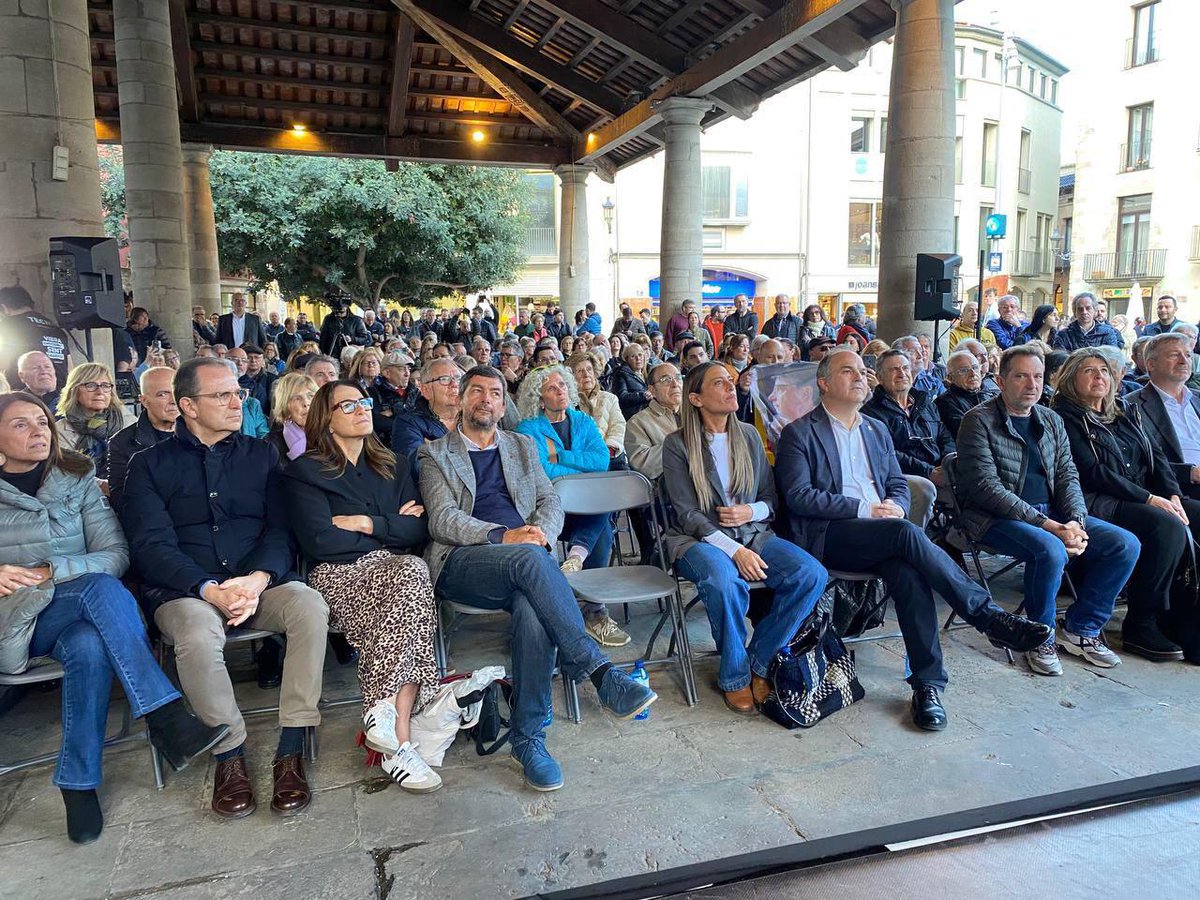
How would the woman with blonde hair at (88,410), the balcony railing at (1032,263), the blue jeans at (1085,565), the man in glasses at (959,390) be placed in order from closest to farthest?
the blue jeans at (1085,565)
the woman with blonde hair at (88,410)
the man in glasses at (959,390)
the balcony railing at (1032,263)

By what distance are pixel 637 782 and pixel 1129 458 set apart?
3245 millimetres

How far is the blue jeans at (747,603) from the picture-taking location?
11.3ft

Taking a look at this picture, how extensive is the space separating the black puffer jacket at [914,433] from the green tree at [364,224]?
2070 centimetres

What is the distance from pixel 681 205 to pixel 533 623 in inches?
456

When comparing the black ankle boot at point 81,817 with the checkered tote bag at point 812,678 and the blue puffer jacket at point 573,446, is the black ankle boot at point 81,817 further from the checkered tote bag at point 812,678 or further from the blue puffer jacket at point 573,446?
the blue puffer jacket at point 573,446

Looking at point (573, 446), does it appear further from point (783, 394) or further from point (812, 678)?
point (812, 678)

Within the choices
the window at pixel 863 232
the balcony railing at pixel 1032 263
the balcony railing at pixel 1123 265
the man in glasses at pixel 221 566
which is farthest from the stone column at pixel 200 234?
the balcony railing at pixel 1032 263

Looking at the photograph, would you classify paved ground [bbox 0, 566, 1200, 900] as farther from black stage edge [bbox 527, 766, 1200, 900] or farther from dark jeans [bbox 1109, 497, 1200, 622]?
dark jeans [bbox 1109, 497, 1200, 622]

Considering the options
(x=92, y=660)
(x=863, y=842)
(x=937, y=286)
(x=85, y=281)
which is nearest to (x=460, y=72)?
(x=85, y=281)

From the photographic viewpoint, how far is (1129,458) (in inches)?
171

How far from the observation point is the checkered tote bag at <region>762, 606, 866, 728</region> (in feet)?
11.0

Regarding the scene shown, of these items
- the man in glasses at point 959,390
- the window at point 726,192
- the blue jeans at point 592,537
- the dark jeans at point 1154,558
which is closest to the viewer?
the dark jeans at point 1154,558

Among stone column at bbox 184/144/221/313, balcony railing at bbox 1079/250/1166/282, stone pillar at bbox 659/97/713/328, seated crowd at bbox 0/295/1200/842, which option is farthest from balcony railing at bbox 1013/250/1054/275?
seated crowd at bbox 0/295/1200/842

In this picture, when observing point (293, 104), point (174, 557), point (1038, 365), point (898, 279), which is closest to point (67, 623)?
point (174, 557)
